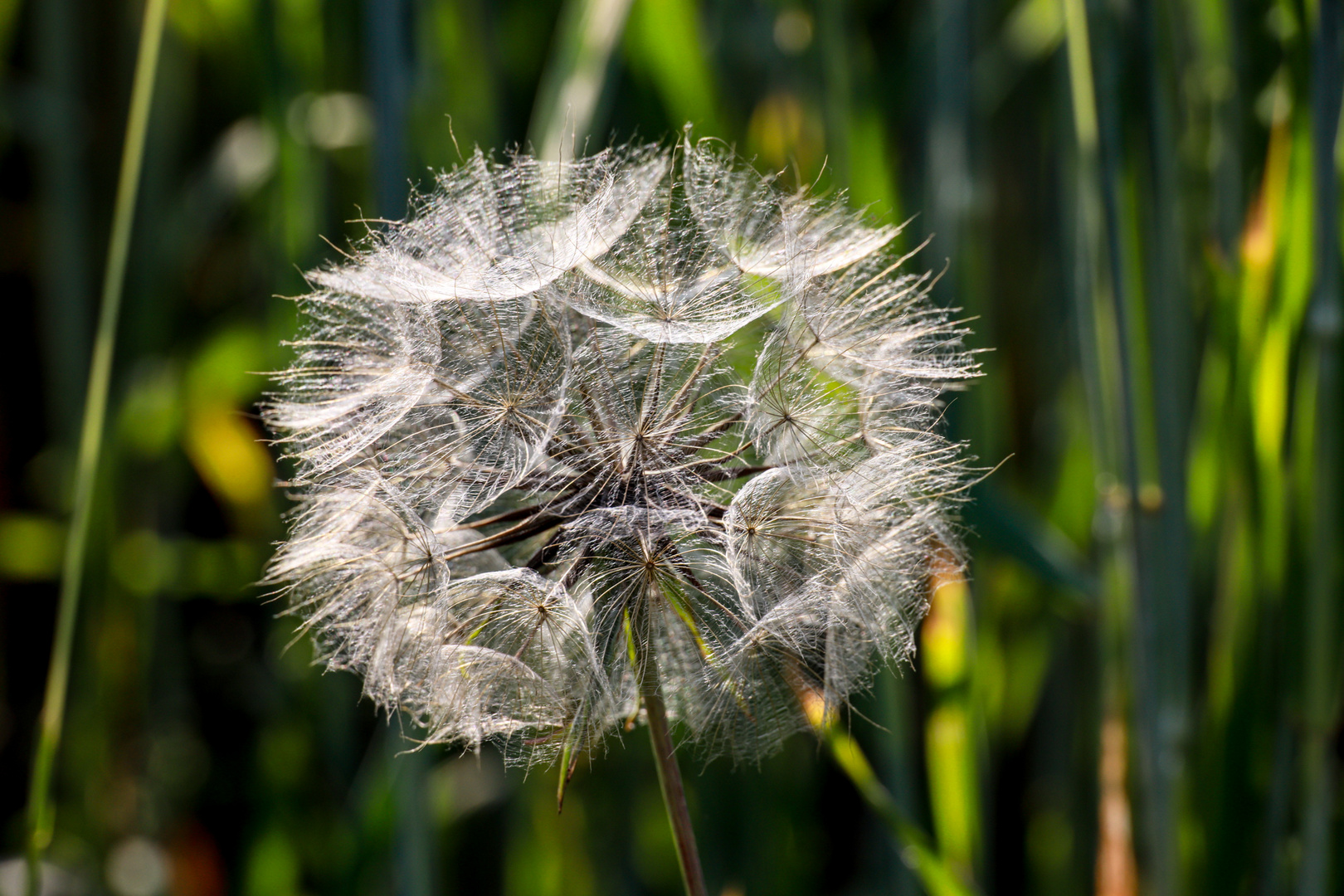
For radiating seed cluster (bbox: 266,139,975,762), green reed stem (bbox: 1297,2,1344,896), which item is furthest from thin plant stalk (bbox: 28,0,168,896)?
green reed stem (bbox: 1297,2,1344,896)

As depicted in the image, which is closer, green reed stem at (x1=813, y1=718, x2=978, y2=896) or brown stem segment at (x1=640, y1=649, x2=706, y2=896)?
brown stem segment at (x1=640, y1=649, x2=706, y2=896)

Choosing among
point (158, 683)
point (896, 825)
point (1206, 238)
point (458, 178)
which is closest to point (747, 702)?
point (896, 825)

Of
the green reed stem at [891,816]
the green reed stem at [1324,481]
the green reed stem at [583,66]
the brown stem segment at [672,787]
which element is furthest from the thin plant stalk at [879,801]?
the green reed stem at [583,66]

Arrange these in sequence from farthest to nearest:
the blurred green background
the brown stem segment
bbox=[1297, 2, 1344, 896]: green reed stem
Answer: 1. the blurred green background
2. bbox=[1297, 2, 1344, 896]: green reed stem
3. the brown stem segment

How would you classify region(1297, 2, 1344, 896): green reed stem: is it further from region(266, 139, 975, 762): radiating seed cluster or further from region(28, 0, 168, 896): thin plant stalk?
region(28, 0, 168, 896): thin plant stalk

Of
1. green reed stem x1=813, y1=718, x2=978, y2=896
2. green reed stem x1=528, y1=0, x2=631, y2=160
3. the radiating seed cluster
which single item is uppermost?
green reed stem x1=528, y1=0, x2=631, y2=160

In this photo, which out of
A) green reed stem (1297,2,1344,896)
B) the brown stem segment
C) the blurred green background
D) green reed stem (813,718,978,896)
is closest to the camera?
the brown stem segment

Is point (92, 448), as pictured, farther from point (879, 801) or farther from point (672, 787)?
point (879, 801)

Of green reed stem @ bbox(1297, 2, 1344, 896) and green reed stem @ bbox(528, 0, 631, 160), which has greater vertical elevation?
green reed stem @ bbox(528, 0, 631, 160)
